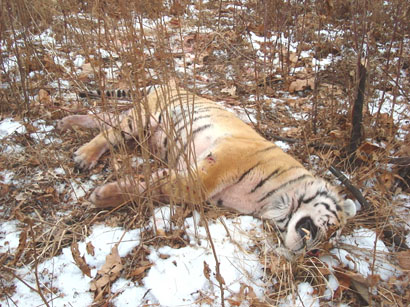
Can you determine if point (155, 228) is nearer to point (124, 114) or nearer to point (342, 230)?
point (342, 230)

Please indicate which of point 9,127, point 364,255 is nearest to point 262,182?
point 364,255

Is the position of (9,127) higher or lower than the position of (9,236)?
higher

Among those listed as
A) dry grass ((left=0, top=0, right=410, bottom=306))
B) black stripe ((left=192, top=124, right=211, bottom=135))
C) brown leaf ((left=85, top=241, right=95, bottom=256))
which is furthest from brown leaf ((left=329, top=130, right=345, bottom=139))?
brown leaf ((left=85, top=241, right=95, bottom=256))

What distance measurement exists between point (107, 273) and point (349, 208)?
1506mm

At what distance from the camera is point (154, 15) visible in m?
1.59

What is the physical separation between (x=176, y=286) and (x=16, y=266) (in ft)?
2.83

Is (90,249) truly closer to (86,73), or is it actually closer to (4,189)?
(4,189)

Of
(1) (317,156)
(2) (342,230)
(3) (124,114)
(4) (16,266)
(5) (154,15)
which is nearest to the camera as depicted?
(5) (154,15)

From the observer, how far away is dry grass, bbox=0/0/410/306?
5.37 feet

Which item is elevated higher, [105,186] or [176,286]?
[105,186]

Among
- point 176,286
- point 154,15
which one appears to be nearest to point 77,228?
point 176,286

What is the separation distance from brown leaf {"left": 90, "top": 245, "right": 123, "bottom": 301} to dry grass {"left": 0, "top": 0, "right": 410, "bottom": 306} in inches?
2.3

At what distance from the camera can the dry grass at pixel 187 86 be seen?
1.64m

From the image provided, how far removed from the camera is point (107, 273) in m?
1.69
